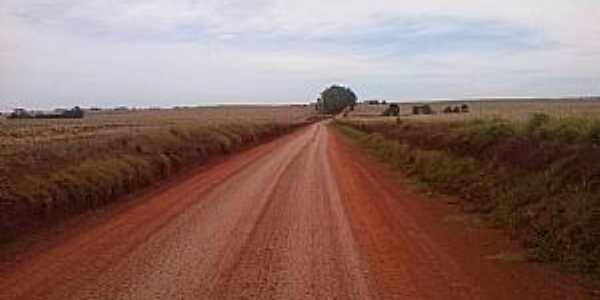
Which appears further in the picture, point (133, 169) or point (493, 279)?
point (133, 169)

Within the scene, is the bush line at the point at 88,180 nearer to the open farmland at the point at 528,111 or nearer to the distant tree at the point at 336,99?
the open farmland at the point at 528,111

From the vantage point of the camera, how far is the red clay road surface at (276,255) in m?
9.06

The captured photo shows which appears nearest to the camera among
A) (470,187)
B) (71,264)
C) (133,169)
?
(71,264)

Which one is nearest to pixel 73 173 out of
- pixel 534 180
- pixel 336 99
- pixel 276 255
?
pixel 276 255

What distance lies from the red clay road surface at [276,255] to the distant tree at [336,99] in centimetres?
17257

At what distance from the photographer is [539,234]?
12469 mm

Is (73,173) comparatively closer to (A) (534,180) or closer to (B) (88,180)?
(B) (88,180)

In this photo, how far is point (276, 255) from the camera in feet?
36.9

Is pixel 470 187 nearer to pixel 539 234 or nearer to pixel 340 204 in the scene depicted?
pixel 340 204

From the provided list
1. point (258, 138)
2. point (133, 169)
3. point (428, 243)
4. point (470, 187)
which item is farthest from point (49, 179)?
point (258, 138)

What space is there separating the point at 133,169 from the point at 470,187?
352 inches

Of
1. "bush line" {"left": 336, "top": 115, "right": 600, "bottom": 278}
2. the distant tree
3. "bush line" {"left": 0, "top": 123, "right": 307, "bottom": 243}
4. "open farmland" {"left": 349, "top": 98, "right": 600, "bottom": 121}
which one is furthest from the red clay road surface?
the distant tree

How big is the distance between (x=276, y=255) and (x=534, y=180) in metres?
6.63

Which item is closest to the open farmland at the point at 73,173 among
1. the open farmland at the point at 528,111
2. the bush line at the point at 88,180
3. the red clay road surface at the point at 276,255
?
the bush line at the point at 88,180
